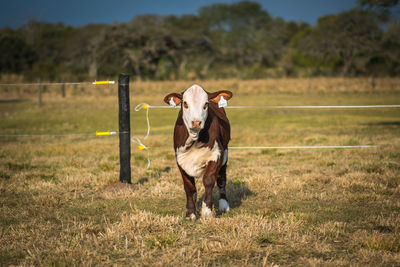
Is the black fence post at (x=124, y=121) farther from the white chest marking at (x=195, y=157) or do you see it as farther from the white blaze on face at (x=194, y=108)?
the white blaze on face at (x=194, y=108)

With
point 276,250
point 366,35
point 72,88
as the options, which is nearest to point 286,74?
point 366,35

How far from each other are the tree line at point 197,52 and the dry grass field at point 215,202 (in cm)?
2612

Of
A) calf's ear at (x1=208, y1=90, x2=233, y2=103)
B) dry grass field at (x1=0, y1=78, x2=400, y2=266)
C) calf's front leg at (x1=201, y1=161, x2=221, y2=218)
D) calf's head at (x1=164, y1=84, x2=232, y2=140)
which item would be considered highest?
calf's ear at (x1=208, y1=90, x2=233, y2=103)

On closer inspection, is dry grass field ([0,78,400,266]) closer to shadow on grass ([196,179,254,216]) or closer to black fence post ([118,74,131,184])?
shadow on grass ([196,179,254,216])

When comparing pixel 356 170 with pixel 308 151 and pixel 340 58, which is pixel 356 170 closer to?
pixel 308 151

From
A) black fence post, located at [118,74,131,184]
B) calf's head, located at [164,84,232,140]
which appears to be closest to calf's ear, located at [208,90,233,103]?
calf's head, located at [164,84,232,140]

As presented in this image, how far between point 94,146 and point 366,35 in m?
38.1

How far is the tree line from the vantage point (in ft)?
145

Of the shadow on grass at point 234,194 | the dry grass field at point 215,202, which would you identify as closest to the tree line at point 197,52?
the dry grass field at point 215,202

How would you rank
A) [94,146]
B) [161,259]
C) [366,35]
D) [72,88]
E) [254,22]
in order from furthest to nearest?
[254,22], [366,35], [72,88], [94,146], [161,259]

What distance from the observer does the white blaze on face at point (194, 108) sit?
16.1 feet

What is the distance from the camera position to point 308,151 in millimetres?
11438

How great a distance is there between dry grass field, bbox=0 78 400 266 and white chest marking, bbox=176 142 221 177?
0.66 meters

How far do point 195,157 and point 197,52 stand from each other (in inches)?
2063
